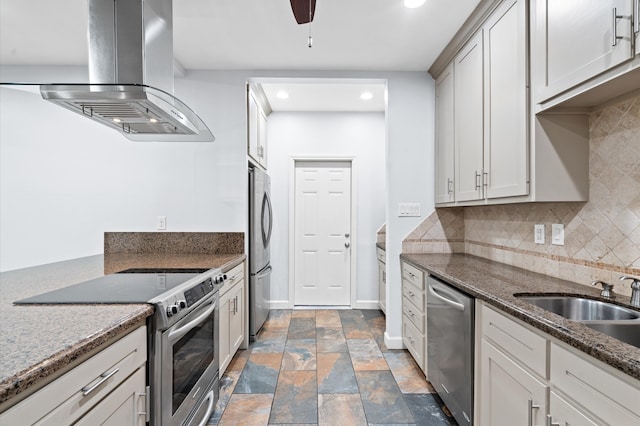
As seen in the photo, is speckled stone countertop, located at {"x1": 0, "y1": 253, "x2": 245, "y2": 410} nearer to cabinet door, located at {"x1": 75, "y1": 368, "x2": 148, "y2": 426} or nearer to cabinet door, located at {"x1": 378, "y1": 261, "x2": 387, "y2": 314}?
cabinet door, located at {"x1": 75, "y1": 368, "x2": 148, "y2": 426}

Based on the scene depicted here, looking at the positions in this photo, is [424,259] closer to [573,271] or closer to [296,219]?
[573,271]

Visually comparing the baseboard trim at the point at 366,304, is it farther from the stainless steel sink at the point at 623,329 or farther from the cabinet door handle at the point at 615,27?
the cabinet door handle at the point at 615,27

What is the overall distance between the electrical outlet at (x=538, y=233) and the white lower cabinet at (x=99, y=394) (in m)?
2.22

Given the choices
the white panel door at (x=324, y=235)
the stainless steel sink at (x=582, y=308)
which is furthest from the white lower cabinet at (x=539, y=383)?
the white panel door at (x=324, y=235)

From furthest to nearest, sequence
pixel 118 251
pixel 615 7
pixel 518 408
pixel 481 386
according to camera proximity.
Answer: pixel 118 251
pixel 481 386
pixel 518 408
pixel 615 7

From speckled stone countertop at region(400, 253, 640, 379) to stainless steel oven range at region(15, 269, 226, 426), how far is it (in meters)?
1.41

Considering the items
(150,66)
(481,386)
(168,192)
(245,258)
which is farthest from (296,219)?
(481,386)

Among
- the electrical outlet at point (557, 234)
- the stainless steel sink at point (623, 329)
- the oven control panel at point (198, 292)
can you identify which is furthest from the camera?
the electrical outlet at point (557, 234)

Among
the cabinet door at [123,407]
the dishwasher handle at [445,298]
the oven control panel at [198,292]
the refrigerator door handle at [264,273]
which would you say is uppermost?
the oven control panel at [198,292]

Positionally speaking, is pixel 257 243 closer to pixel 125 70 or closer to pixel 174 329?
pixel 174 329

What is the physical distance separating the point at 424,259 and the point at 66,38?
10.7 feet

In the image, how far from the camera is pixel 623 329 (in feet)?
3.89

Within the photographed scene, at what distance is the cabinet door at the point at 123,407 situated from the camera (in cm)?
100

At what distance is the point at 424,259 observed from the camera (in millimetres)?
2670
